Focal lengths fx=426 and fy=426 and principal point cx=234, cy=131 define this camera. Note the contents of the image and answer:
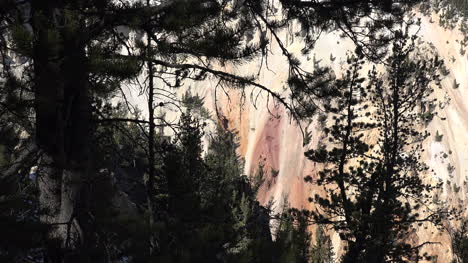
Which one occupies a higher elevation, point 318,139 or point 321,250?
point 318,139

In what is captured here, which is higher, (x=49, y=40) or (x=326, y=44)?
(x=326, y=44)

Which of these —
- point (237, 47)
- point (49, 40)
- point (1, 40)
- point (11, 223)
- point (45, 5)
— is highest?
point (237, 47)

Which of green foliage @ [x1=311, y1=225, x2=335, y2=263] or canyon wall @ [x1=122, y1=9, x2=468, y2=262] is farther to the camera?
canyon wall @ [x1=122, y1=9, x2=468, y2=262]

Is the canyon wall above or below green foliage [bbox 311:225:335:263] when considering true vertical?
above

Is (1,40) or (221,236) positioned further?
(221,236)

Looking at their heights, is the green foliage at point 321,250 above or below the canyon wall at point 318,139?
below

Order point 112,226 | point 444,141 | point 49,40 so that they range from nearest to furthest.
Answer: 1. point 49,40
2. point 112,226
3. point 444,141

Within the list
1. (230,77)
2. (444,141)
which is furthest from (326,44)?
(230,77)

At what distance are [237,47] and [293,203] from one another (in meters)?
31.0

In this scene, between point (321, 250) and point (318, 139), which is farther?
point (318, 139)

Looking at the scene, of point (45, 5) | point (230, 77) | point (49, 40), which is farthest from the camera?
point (230, 77)

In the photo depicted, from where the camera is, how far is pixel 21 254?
3328mm

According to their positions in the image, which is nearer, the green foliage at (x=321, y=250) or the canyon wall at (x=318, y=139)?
the green foliage at (x=321, y=250)

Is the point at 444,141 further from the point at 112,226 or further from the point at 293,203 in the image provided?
the point at 112,226
